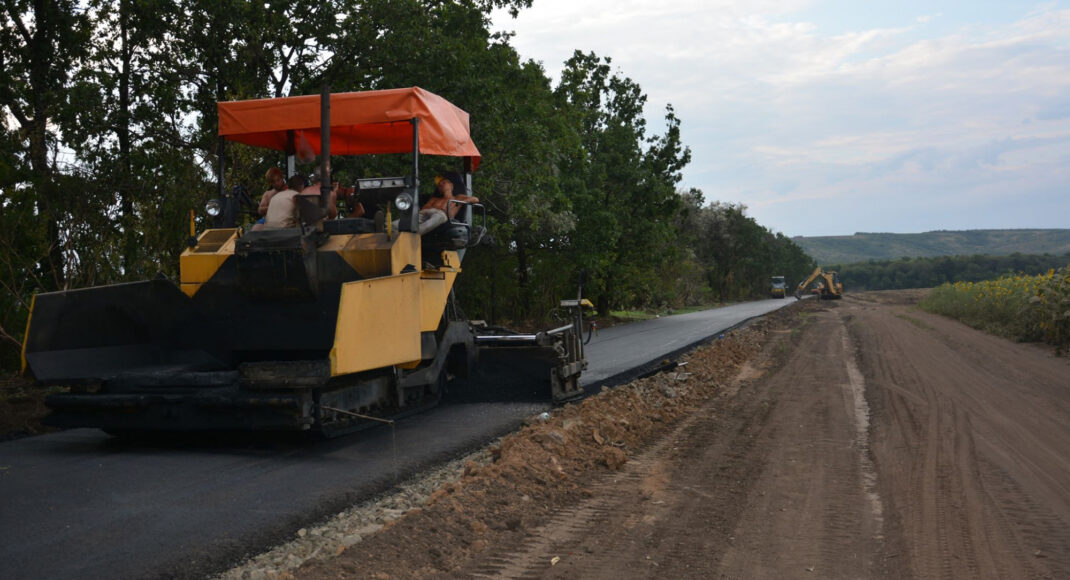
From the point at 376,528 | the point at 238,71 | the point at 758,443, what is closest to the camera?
the point at 376,528

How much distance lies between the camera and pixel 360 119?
7477mm

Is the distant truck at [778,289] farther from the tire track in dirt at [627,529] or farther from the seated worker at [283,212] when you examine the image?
the seated worker at [283,212]

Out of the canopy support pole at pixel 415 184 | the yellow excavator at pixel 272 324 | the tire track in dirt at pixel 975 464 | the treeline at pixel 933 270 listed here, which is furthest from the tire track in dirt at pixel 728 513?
the treeline at pixel 933 270

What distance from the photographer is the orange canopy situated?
7.40 meters

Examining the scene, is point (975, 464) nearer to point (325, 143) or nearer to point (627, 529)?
point (627, 529)

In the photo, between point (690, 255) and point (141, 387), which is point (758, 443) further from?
point (690, 255)

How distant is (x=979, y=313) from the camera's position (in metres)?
26.8

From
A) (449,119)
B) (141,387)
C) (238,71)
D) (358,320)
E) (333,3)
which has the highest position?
(333,3)

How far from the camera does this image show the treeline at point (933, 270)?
103 m

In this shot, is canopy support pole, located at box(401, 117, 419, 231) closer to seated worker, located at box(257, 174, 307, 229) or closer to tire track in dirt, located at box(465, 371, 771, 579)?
seated worker, located at box(257, 174, 307, 229)

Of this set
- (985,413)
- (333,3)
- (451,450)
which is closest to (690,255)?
(333,3)

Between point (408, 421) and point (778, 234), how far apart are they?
354ft

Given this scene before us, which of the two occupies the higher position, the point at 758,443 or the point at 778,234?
the point at 778,234

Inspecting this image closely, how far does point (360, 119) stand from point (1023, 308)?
1940cm
